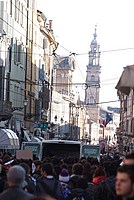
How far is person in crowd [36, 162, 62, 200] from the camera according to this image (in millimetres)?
12078

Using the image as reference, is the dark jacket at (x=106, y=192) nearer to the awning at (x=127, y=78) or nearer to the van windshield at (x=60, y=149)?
the awning at (x=127, y=78)

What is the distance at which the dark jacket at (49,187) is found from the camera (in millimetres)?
12078

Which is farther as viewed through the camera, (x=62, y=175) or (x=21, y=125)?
(x=21, y=125)

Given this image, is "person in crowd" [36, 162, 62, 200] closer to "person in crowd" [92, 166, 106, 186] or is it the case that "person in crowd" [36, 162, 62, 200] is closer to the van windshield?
"person in crowd" [92, 166, 106, 186]

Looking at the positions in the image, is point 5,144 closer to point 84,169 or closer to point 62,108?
point 84,169

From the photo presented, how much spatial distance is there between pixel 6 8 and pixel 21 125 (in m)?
11.4

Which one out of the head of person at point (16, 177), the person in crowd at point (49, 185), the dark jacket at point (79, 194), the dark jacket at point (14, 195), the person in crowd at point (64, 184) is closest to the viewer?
the dark jacket at point (14, 195)

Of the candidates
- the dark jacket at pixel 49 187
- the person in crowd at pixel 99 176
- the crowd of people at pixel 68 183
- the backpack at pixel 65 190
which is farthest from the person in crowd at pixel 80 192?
the person in crowd at pixel 99 176

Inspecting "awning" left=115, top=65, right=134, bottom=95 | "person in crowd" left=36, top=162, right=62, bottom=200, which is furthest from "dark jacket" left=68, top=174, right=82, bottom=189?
"awning" left=115, top=65, right=134, bottom=95

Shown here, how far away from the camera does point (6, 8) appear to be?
1975 inches

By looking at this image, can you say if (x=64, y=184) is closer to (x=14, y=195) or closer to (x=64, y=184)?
(x=64, y=184)

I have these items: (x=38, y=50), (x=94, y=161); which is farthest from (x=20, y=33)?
(x=94, y=161)

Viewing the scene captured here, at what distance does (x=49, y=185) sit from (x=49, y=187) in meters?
0.04

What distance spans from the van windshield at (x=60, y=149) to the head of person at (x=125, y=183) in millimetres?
24834
